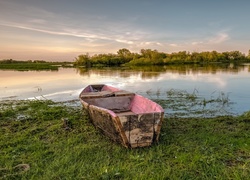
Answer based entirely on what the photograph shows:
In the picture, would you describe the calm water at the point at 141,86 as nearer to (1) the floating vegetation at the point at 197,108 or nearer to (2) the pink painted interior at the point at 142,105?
(1) the floating vegetation at the point at 197,108

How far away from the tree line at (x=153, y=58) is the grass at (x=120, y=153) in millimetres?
56847

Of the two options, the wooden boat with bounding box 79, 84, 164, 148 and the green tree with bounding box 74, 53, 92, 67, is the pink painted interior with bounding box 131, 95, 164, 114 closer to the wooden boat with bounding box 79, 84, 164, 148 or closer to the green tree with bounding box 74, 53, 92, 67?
the wooden boat with bounding box 79, 84, 164, 148

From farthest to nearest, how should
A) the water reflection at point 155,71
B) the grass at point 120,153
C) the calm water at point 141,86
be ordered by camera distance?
1. the water reflection at point 155,71
2. the calm water at point 141,86
3. the grass at point 120,153

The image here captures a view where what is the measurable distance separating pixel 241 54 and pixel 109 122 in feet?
278

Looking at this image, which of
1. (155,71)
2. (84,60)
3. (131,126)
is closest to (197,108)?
(131,126)

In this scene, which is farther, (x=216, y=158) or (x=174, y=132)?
(x=174, y=132)

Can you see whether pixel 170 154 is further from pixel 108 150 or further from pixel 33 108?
pixel 33 108

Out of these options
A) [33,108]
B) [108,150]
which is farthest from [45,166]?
[33,108]

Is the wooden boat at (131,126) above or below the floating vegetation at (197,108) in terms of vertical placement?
above

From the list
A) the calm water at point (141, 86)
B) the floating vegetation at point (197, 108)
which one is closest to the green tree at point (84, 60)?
the calm water at point (141, 86)

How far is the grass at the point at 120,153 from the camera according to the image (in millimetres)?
3590

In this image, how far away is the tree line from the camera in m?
63.2

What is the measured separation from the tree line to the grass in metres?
56.8

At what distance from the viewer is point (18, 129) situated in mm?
6148
